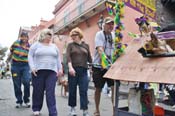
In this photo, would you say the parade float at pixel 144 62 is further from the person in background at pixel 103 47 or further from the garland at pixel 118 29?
the person in background at pixel 103 47

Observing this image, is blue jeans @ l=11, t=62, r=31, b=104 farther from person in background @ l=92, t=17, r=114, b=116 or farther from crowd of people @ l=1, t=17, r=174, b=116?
person in background @ l=92, t=17, r=114, b=116

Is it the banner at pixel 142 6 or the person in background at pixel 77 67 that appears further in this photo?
the person in background at pixel 77 67

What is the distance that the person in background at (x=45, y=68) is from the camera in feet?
17.9

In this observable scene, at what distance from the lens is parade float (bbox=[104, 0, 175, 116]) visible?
10.9 feet

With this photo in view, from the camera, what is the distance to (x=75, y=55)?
19.0ft

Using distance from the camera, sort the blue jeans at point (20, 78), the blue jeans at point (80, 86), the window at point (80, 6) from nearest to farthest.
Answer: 1. the blue jeans at point (80, 86)
2. the blue jeans at point (20, 78)
3. the window at point (80, 6)

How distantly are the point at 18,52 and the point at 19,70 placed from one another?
40 cm

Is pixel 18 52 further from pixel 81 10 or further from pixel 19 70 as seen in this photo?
pixel 81 10

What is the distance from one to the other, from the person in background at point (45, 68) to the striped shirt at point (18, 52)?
4.83 feet

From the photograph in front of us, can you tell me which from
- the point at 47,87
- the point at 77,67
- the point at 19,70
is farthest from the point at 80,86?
the point at 19,70

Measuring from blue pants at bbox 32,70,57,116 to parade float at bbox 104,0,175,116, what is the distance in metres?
1.63

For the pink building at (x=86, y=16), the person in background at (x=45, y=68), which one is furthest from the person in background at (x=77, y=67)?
the pink building at (x=86, y=16)

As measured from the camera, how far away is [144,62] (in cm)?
360

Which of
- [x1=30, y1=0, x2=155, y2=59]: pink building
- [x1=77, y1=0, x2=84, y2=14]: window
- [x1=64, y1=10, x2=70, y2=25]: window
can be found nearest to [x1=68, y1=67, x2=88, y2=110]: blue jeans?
[x1=30, y1=0, x2=155, y2=59]: pink building
